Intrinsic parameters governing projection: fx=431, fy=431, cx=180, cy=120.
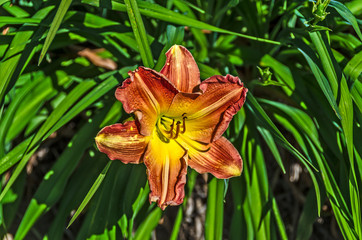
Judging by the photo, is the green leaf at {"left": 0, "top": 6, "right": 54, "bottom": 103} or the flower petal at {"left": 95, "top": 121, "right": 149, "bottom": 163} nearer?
the flower petal at {"left": 95, "top": 121, "right": 149, "bottom": 163}

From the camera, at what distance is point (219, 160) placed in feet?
3.41

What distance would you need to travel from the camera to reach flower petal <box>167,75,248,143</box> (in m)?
0.97

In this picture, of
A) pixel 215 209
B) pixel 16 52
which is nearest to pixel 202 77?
pixel 215 209

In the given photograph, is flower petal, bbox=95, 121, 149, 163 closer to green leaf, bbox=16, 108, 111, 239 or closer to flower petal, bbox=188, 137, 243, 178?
flower petal, bbox=188, 137, 243, 178

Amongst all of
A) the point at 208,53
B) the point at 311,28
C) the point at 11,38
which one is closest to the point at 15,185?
the point at 11,38

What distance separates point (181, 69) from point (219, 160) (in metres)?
0.24

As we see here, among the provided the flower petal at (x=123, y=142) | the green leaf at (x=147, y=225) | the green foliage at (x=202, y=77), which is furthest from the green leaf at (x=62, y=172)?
the flower petal at (x=123, y=142)

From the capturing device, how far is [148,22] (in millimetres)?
1476

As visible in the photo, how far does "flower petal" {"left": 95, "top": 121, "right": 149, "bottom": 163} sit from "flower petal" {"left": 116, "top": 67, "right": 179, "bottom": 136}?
25mm

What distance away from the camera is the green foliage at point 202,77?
1.15 metres

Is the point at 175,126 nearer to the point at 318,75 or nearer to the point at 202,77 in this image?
the point at 202,77

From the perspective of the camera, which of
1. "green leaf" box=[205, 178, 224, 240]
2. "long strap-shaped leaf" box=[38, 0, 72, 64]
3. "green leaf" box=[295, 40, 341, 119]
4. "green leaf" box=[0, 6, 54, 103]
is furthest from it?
"green leaf" box=[205, 178, 224, 240]

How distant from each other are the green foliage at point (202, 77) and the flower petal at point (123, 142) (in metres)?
0.18

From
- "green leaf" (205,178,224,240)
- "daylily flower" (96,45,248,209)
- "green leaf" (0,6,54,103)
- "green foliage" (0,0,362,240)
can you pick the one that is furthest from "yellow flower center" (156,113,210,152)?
"green leaf" (0,6,54,103)
